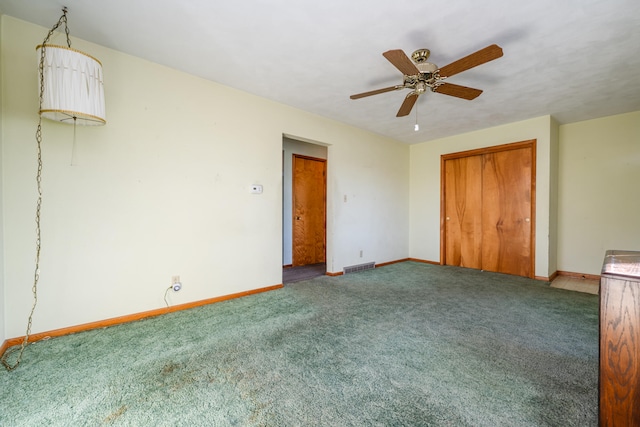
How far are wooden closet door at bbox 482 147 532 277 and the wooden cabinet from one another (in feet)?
13.4

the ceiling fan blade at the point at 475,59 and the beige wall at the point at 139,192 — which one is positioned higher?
the ceiling fan blade at the point at 475,59

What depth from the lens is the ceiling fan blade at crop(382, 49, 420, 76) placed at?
6.25ft

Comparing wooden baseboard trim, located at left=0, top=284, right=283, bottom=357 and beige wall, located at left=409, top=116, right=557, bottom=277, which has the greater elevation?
beige wall, located at left=409, top=116, right=557, bottom=277

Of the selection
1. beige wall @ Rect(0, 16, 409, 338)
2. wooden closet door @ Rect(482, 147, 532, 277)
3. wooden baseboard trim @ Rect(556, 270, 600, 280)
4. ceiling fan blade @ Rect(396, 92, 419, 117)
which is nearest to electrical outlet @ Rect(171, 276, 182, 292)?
beige wall @ Rect(0, 16, 409, 338)

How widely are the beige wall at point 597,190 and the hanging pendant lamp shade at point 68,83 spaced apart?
20.9 ft

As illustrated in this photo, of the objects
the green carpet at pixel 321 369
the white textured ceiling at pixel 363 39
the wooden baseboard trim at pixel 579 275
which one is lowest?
the green carpet at pixel 321 369

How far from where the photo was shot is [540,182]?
4133mm

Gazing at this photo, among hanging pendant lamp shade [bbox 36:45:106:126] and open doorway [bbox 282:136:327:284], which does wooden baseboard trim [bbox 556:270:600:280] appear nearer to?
open doorway [bbox 282:136:327:284]

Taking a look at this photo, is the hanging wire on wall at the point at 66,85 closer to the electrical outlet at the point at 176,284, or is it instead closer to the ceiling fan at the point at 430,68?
the electrical outlet at the point at 176,284

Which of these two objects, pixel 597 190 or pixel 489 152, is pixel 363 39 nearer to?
pixel 489 152

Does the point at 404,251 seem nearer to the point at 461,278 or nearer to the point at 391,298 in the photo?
the point at 461,278

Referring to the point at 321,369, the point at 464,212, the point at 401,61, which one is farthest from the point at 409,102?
the point at 464,212

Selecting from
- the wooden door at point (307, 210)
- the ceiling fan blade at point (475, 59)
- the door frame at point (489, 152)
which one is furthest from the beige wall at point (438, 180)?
the ceiling fan blade at point (475, 59)

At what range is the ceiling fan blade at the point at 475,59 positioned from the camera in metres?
1.83
